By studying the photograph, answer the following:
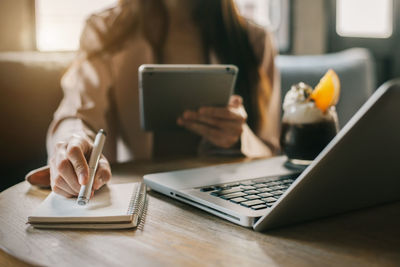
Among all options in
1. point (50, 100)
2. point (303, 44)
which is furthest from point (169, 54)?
point (303, 44)

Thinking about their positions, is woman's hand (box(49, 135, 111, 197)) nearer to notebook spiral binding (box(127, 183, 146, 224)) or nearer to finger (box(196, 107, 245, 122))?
notebook spiral binding (box(127, 183, 146, 224))

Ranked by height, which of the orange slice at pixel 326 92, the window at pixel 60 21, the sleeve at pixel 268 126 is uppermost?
the window at pixel 60 21

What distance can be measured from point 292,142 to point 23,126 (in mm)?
975

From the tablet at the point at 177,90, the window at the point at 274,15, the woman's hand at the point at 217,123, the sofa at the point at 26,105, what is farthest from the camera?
the window at the point at 274,15

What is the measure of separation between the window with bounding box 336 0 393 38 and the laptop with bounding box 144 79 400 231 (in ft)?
9.15

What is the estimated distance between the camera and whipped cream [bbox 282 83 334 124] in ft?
2.72

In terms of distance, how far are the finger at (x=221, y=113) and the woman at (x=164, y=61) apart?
114 mm

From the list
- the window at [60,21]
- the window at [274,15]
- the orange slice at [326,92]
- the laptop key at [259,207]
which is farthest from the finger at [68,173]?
the window at [274,15]

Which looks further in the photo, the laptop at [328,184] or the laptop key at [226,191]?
the laptop key at [226,191]

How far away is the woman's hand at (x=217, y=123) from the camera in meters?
1.05

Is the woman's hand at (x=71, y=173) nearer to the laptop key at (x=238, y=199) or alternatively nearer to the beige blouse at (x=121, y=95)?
the laptop key at (x=238, y=199)

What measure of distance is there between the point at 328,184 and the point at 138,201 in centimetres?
26

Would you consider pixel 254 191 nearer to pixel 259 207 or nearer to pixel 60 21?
pixel 259 207

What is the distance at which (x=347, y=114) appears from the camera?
1980 mm
